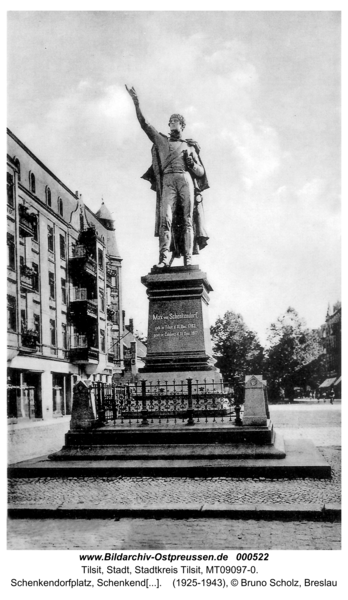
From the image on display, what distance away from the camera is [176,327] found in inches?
501

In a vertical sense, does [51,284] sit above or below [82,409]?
above

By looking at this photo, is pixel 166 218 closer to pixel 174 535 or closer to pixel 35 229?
pixel 174 535

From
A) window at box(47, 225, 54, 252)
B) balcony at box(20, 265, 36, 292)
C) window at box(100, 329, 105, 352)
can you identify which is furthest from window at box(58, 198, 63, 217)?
window at box(100, 329, 105, 352)

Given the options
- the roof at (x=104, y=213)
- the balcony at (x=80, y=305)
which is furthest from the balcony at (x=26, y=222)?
the roof at (x=104, y=213)

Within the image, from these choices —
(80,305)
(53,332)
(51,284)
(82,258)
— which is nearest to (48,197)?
(51,284)

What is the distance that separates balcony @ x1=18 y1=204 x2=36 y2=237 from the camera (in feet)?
109

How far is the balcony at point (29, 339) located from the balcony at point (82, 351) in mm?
8203

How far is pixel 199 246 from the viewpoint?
569 inches

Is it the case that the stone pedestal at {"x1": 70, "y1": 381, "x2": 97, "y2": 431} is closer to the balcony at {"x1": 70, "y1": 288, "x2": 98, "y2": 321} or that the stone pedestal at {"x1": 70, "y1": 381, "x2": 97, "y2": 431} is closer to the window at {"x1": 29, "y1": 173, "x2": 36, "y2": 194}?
the window at {"x1": 29, "y1": 173, "x2": 36, "y2": 194}

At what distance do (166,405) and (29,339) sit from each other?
2270 centimetres

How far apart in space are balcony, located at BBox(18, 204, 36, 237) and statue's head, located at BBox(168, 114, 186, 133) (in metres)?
21.0
